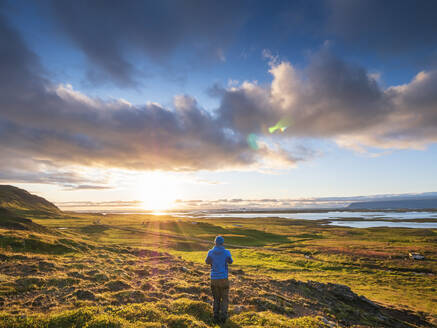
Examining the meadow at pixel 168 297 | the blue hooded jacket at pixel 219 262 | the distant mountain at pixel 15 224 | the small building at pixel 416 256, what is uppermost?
the blue hooded jacket at pixel 219 262

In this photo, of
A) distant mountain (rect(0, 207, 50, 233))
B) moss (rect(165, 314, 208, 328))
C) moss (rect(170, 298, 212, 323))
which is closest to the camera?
moss (rect(165, 314, 208, 328))

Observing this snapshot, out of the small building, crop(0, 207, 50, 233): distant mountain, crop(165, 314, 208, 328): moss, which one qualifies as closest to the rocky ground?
crop(165, 314, 208, 328): moss

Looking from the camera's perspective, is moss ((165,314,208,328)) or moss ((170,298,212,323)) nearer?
moss ((165,314,208,328))

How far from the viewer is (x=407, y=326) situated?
17.5 m

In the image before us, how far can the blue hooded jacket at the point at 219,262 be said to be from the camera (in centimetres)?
1109

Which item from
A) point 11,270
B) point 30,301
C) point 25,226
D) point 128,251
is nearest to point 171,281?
point 30,301

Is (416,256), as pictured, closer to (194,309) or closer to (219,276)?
(194,309)

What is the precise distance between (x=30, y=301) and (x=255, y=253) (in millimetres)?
46201

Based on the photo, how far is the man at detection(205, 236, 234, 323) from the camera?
11.1 m

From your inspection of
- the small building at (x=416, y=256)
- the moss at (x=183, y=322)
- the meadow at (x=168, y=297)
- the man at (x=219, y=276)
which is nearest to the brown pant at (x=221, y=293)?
the man at (x=219, y=276)

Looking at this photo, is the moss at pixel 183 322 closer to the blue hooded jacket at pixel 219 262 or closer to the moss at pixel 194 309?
the moss at pixel 194 309

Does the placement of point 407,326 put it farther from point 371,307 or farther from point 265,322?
point 265,322

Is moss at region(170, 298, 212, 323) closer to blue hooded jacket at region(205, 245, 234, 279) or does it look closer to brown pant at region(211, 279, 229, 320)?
brown pant at region(211, 279, 229, 320)

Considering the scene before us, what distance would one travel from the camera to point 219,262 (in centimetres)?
1116
